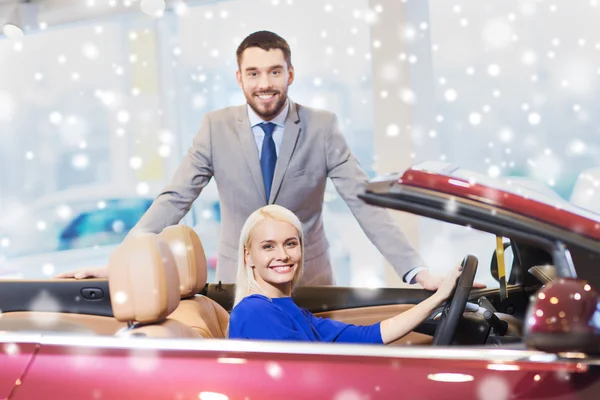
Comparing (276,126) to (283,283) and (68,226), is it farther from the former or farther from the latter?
Answer: (68,226)

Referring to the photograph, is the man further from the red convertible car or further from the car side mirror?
the car side mirror

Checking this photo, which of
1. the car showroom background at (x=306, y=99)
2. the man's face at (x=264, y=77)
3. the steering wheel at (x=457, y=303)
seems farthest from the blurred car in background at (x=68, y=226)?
the steering wheel at (x=457, y=303)

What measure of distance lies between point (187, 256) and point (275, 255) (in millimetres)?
423

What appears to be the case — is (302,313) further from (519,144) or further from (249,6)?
(249,6)

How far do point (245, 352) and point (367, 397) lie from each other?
27cm

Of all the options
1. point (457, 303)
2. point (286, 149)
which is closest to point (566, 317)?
point (457, 303)

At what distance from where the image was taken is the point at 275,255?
2295 millimetres

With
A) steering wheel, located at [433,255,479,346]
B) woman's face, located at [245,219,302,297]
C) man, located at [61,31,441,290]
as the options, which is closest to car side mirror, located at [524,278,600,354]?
steering wheel, located at [433,255,479,346]

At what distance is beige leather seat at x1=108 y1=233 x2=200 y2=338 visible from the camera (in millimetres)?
1806

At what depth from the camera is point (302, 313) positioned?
237 centimetres

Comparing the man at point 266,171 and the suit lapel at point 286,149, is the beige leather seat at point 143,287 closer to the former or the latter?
the man at point 266,171

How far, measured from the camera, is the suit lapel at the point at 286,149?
3.39 metres

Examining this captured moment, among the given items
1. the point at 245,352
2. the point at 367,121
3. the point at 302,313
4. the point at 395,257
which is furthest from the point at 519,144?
the point at 245,352

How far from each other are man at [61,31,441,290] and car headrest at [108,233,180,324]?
4.60 feet
